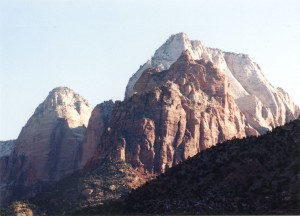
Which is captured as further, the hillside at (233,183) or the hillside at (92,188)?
the hillside at (92,188)

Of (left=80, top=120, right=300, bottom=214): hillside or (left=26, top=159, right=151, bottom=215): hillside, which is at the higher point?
(left=26, top=159, right=151, bottom=215): hillside

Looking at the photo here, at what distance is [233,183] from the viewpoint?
84.1m

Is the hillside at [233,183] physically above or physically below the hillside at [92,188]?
below

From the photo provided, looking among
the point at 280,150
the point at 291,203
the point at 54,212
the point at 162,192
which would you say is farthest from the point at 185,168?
the point at 54,212

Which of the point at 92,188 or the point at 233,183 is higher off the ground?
the point at 92,188

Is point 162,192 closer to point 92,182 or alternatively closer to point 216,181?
point 216,181

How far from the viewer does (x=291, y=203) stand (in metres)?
73.4

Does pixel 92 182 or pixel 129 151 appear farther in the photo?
pixel 129 151

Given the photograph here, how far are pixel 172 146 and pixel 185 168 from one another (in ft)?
332

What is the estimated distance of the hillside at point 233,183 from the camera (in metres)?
77.2

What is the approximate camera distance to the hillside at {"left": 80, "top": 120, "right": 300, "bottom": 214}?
77.2 m

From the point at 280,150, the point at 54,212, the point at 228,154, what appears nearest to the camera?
the point at 280,150

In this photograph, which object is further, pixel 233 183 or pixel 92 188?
pixel 92 188

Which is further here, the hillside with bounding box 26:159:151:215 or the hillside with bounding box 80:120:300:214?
the hillside with bounding box 26:159:151:215
